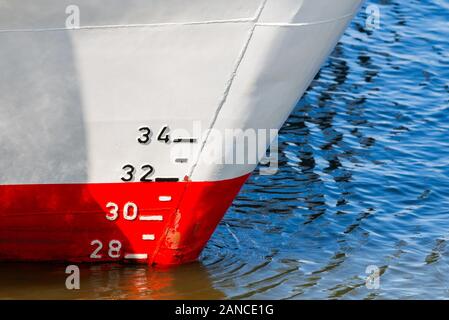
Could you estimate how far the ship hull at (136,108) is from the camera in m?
5.93

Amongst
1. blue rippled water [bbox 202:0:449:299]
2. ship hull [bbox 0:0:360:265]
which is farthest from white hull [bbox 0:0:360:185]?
blue rippled water [bbox 202:0:449:299]

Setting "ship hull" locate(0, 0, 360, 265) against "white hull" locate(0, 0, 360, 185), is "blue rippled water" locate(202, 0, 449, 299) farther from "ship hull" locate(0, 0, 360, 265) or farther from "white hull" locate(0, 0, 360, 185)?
"white hull" locate(0, 0, 360, 185)

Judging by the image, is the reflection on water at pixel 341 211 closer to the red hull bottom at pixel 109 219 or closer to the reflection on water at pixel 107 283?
the reflection on water at pixel 107 283

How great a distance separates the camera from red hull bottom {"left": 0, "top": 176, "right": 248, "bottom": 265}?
251 inches

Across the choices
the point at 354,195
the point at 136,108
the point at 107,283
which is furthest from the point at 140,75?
the point at 354,195

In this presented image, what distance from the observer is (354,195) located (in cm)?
829

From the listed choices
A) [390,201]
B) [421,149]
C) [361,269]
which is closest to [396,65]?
A: [421,149]

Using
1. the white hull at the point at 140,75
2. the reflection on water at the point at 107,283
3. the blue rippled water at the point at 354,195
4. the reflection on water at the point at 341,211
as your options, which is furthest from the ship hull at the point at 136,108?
the blue rippled water at the point at 354,195

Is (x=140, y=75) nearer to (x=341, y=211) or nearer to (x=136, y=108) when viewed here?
(x=136, y=108)

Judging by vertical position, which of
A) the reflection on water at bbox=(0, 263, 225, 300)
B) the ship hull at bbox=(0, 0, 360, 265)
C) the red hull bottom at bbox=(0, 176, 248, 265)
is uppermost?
the ship hull at bbox=(0, 0, 360, 265)

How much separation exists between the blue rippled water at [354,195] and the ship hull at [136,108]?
817 millimetres

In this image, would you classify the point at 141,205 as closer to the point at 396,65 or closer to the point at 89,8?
the point at 89,8

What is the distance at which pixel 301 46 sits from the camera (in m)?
6.10
